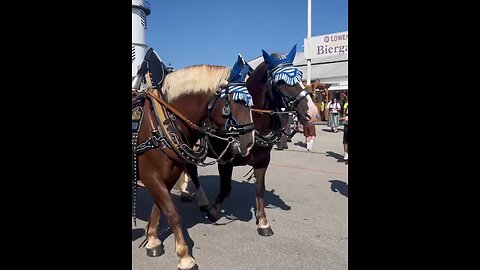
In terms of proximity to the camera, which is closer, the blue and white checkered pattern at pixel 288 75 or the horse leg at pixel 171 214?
the horse leg at pixel 171 214

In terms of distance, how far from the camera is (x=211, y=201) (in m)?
5.42

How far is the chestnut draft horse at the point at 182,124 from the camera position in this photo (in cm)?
284

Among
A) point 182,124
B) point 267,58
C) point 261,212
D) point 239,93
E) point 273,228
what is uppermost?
point 267,58

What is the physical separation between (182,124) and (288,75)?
1.36 m

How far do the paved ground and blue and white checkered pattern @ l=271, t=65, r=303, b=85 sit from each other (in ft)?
5.93

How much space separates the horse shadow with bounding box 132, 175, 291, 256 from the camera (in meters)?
4.09

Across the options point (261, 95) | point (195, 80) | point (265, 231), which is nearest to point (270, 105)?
point (261, 95)

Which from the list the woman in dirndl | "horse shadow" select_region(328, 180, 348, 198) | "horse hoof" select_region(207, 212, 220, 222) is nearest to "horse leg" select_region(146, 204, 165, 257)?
"horse hoof" select_region(207, 212, 220, 222)

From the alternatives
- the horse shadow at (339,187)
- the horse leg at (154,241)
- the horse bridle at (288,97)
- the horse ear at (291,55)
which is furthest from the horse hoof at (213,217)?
the horse shadow at (339,187)

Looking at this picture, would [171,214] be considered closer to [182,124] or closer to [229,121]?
[182,124]

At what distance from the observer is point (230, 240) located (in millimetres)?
3711

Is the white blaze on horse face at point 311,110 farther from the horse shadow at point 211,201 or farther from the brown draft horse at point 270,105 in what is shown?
the horse shadow at point 211,201

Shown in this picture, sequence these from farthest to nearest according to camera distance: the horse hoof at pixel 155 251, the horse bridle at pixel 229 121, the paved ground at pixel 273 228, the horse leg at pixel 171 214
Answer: the horse hoof at pixel 155 251
the paved ground at pixel 273 228
the horse bridle at pixel 229 121
the horse leg at pixel 171 214

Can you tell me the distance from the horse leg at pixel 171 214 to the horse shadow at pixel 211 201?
0.53 m
